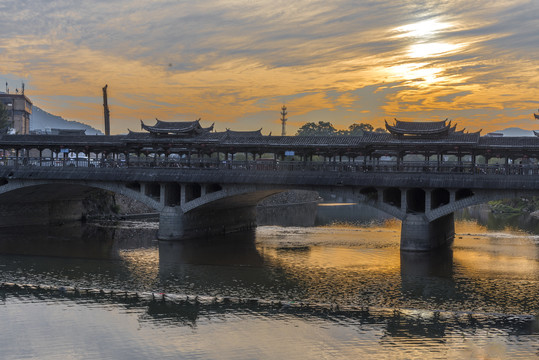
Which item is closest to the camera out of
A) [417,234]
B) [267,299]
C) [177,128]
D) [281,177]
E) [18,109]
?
[267,299]

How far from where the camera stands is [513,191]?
49375 millimetres

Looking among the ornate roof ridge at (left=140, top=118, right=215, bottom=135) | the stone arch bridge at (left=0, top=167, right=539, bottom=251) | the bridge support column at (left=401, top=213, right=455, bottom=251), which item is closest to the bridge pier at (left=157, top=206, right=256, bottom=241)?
the stone arch bridge at (left=0, top=167, right=539, bottom=251)

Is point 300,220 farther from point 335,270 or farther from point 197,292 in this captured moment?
point 197,292

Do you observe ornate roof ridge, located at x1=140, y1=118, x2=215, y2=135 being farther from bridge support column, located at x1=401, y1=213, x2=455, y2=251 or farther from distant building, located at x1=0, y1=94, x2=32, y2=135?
distant building, located at x1=0, y1=94, x2=32, y2=135

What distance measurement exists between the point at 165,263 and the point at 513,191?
2977cm

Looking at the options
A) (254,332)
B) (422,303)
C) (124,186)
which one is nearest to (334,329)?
(254,332)

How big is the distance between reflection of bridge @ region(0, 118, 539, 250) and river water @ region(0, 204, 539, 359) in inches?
159

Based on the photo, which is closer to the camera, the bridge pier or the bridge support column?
the bridge support column

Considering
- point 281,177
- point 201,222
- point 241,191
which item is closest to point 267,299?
point 281,177

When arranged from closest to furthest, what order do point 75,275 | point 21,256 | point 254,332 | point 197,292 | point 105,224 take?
point 254,332 < point 197,292 < point 75,275 < point 21,256 < point 105,224

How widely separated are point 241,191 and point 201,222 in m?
8.71

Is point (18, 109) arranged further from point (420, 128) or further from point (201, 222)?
point (420, 128)

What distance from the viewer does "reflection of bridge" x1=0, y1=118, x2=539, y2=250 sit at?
52250 millimetres

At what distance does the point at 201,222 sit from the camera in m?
65.2
